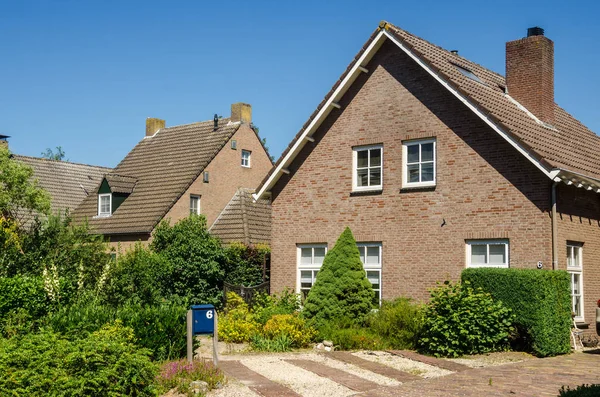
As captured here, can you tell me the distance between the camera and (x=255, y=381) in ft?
44.8

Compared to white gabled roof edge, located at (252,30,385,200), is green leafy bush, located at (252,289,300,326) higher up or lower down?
lower down

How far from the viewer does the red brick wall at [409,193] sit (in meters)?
20.4

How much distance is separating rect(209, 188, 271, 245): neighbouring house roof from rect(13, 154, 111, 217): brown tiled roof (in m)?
10.5

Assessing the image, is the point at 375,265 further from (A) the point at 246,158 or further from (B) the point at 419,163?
(A) the point at 246,158

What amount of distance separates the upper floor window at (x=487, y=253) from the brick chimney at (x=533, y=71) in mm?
5730

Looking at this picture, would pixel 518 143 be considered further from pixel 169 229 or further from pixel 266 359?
pixel 169 229

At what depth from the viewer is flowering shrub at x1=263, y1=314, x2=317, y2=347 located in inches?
746

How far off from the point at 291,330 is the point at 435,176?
6.35m

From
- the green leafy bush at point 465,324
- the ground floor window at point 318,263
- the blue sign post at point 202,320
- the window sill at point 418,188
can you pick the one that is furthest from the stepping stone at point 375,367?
the window sill at point 418,188

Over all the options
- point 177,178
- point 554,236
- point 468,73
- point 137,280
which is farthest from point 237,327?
point 177,178

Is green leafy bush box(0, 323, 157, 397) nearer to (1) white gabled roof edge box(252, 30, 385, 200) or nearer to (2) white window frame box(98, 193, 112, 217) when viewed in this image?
(1) white gabled roof edge box(252, 30, 385, 200)

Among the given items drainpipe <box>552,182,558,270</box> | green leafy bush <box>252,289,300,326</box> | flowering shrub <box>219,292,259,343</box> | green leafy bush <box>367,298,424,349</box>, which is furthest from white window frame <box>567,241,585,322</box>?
flowering shrub <box>219,292,259,343</box>

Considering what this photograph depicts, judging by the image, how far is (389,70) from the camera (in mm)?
23438

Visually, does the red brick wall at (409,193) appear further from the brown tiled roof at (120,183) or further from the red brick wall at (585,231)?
the brown tiled roof at (120,183)
